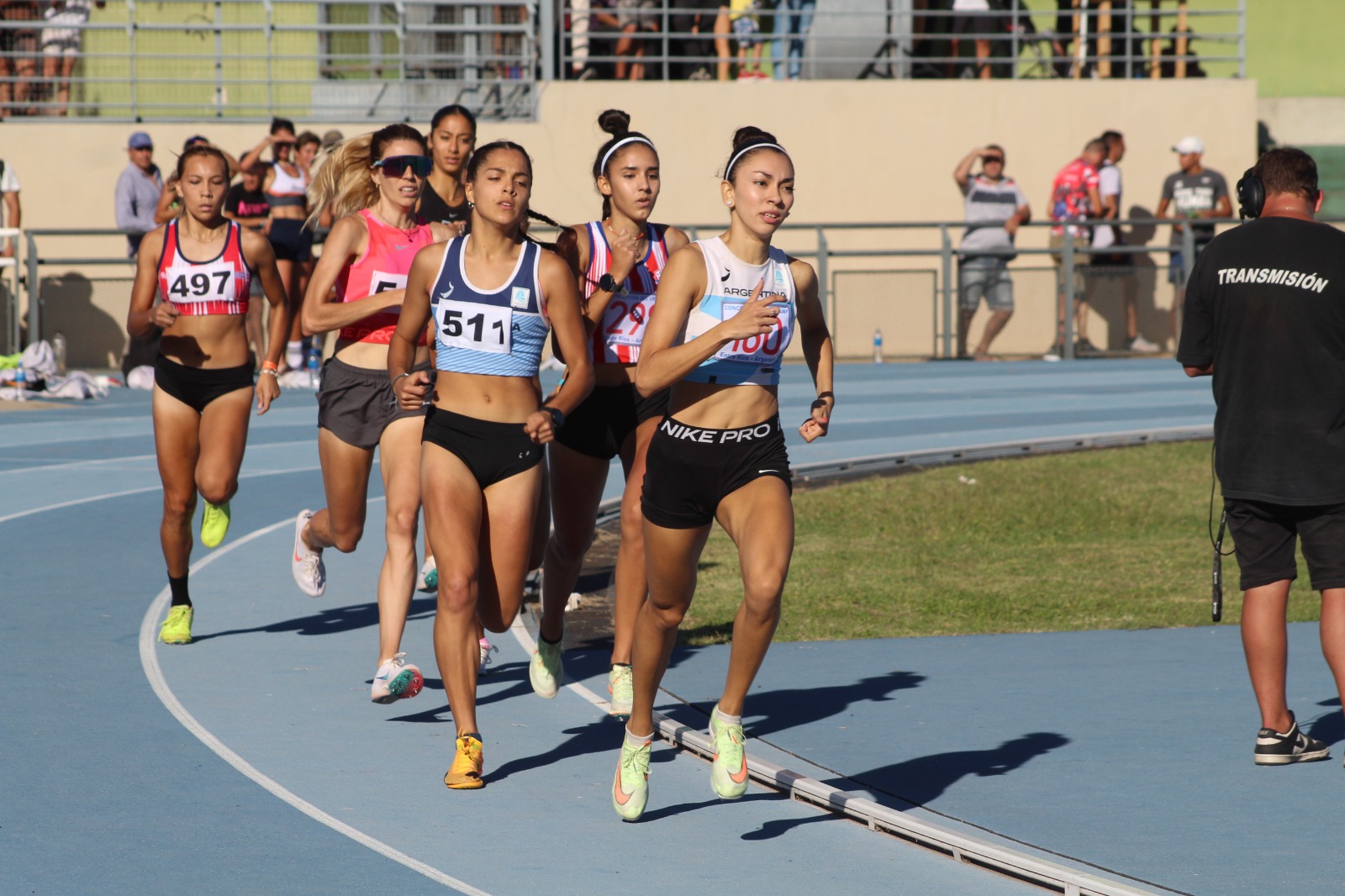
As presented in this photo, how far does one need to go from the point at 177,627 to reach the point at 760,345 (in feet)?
13.1

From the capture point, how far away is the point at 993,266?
22.6 m

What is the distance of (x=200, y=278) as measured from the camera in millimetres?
8297

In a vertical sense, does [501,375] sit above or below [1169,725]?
above

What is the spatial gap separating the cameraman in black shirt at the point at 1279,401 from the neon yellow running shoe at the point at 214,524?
190 inches

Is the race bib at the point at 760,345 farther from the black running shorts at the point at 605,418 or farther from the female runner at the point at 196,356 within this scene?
the female runner at the point at 196,356

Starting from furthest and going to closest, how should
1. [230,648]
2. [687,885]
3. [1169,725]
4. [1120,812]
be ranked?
[230,648], [1169,725], [1120,812], [687,885]

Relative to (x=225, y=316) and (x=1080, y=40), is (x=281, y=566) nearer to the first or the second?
(x=225, y=316)

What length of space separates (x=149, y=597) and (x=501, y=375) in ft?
13.5

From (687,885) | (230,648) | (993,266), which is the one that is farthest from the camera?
(993,266)

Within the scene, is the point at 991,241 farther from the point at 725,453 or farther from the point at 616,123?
the point at 725,453

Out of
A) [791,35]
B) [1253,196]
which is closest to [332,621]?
[1253,196]

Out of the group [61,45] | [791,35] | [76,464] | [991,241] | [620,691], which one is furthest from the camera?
[791,35]

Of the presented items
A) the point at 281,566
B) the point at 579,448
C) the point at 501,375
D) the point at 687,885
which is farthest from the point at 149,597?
the point at 687,885

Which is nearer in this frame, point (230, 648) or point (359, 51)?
point (230, 648)
